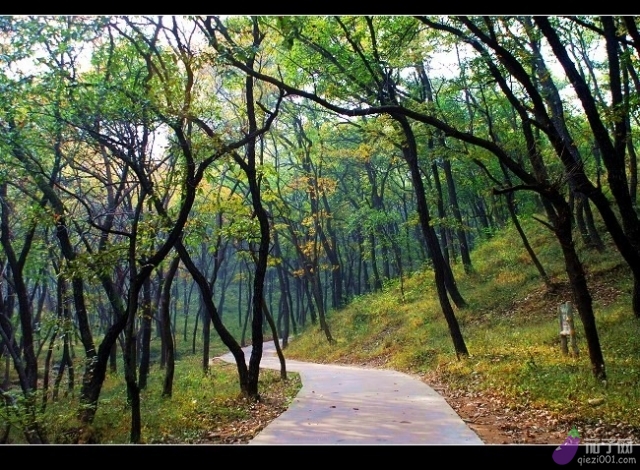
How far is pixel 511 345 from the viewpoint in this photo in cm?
1175

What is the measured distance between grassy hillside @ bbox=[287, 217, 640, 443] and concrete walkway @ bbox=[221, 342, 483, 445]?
1.50 feet

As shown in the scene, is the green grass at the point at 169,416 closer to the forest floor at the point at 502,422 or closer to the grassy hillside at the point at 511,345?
the forest floor at the point at 502,422

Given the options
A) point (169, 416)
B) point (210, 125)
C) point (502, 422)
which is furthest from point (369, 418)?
point (210, 125)

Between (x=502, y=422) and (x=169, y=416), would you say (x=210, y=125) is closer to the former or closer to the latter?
(x=169, y=416)

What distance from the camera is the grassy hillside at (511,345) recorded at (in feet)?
22.0

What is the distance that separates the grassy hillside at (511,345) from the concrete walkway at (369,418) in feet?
1.50

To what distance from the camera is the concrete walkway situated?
596cm

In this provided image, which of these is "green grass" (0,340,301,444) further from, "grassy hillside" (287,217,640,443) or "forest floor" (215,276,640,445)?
"grassy hillside" (287,217,640,443)

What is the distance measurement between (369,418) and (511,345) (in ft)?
19.4

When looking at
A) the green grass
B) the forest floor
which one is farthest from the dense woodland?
the forest floor

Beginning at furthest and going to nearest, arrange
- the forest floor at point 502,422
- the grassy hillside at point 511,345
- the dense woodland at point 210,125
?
the dense woodland at point 210,125, the grassy hillside at point 511,345, the forest floor at point 502,422

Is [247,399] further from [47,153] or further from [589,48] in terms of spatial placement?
[589,48]

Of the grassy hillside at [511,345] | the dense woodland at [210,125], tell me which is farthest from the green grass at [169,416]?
the grassy hillside at [511,345]
